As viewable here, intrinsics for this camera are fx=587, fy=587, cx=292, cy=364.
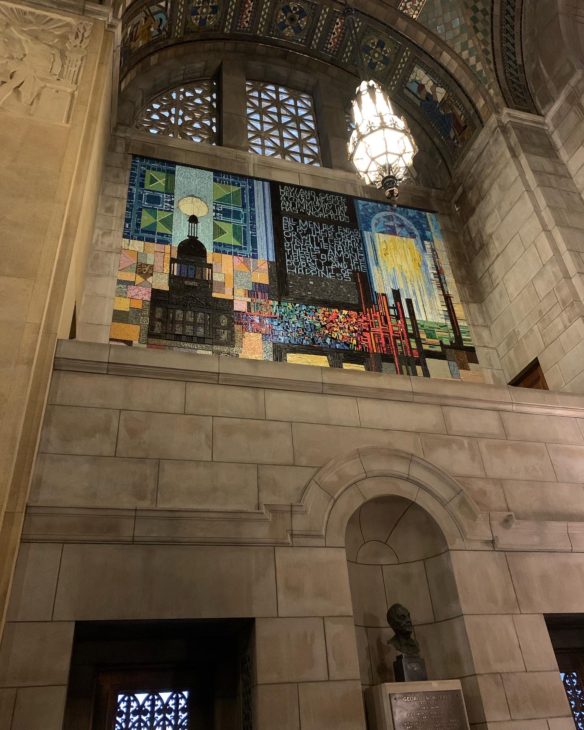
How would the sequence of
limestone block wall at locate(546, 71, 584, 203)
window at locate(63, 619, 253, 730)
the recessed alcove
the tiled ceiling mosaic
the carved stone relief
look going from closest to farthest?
window at locate(63, 619, 253, 730) → the recessed alcove → the carved stone relief → limestone block wall at locate(546, 71, 584, 203) → the tiled ceiling mosaic

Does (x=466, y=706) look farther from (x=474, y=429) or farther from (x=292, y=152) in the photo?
(x=292, y=152)

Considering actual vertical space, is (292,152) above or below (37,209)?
above

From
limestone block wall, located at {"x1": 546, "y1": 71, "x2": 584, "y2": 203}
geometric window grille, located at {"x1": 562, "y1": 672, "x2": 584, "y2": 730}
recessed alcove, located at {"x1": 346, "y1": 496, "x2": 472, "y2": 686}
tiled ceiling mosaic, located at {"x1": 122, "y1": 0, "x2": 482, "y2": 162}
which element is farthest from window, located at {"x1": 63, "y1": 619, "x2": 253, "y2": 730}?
tiled ceiling mosaic, located at {"x1": 122, "y1": 0, "x2": 482, "y2": 162}

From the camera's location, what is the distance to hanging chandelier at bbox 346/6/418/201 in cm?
682

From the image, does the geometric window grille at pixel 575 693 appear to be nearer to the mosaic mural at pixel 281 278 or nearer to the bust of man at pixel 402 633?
the bust of man at pixel 402 633

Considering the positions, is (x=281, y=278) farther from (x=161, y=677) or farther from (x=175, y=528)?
(x=161, y=677)

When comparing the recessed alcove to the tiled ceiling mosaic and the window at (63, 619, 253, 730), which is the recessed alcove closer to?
the window at (63, 619, 253, 730)

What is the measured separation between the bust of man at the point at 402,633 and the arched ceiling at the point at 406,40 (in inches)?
348

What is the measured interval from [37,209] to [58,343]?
146 cm

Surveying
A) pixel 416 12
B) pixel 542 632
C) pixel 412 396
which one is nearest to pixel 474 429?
pixel 412 396

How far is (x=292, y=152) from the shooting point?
11.1m

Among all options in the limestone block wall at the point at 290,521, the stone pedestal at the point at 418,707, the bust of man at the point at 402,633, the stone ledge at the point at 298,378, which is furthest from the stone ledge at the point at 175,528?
the stone ledge at the point at 298,378

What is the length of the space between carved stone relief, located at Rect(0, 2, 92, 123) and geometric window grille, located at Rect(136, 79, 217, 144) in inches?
112

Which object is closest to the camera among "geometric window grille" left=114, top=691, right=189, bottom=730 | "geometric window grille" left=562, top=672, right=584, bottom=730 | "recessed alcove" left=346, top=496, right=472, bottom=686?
"geometric window grille" left=114, top=691, right=189, bottom=730
